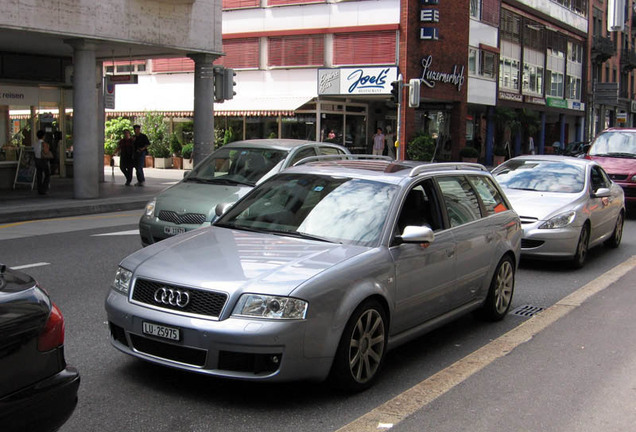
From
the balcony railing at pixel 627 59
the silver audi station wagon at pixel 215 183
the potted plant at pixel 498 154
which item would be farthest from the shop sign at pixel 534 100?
the silver audi station wagon at pixel 215 183

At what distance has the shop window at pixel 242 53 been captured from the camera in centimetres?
3506

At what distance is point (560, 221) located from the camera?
32.8ft

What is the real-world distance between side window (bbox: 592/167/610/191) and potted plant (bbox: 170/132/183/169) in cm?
2517

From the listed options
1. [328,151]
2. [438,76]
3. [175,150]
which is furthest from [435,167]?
[175,150]

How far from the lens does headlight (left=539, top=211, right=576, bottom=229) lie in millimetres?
9922

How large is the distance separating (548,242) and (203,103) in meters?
12.9

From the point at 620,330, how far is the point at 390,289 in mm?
3013

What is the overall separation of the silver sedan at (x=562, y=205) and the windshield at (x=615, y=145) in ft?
21.9

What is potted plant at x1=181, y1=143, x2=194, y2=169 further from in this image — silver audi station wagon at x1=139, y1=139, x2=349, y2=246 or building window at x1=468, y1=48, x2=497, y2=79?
silver audi station wagon at x1=139, y1=139, x2=349, y2=246

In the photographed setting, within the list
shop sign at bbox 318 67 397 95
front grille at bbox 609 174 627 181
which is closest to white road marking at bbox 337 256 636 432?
front grille at bbox 609 174 627 181

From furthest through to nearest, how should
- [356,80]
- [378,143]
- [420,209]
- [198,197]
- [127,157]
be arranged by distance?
1. [356,80]
2. [378,143]
3. [127,157]
4. [198,197]
5. [420,209]

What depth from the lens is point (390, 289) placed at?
5.16 meters

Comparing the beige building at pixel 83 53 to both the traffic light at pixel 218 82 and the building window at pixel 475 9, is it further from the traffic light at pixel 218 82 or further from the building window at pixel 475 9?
the building window at pixel 475 9

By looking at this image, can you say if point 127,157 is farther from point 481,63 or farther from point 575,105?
point 575,105
